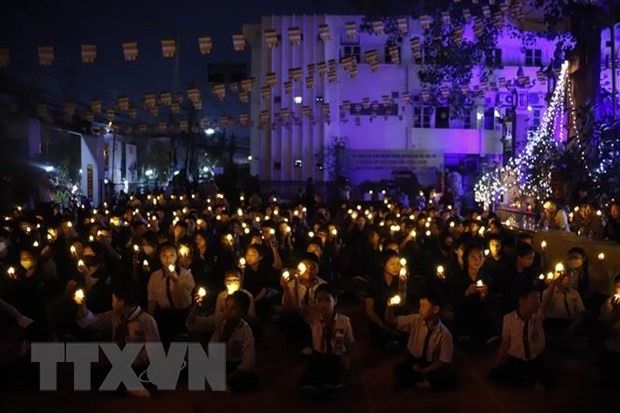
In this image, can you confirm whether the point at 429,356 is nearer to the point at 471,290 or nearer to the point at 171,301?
the point at 471,290

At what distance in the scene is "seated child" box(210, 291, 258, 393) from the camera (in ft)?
22.6

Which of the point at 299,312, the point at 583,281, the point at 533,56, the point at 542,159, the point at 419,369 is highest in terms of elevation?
the point at 533,56

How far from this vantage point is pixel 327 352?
22.8 ft

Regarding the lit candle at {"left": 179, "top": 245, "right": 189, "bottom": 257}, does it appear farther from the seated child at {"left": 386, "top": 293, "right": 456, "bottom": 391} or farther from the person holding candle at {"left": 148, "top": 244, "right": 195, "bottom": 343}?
the seated child at {"left": 386, "top": 293, "right": 456, "bottom": 391}

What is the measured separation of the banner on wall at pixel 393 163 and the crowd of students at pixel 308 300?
1983cm

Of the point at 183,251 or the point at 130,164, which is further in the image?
the point at 130,164

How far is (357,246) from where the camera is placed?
47.9ft

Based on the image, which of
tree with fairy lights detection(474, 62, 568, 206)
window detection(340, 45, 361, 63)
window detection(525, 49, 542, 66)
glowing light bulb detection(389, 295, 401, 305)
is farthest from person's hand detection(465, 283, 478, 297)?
window detection(525, 49, 542, 66)

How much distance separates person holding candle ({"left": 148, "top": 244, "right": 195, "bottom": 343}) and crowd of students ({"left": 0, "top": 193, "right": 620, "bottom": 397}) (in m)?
0.02

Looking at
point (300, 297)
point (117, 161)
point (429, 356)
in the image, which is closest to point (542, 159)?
point (300, 297)

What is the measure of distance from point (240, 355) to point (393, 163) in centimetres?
2606

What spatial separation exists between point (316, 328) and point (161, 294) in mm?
2293

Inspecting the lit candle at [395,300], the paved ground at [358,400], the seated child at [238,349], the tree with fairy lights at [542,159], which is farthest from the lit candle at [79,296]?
the tree with fairy lights at [542,159]

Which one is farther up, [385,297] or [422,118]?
[422,118]
